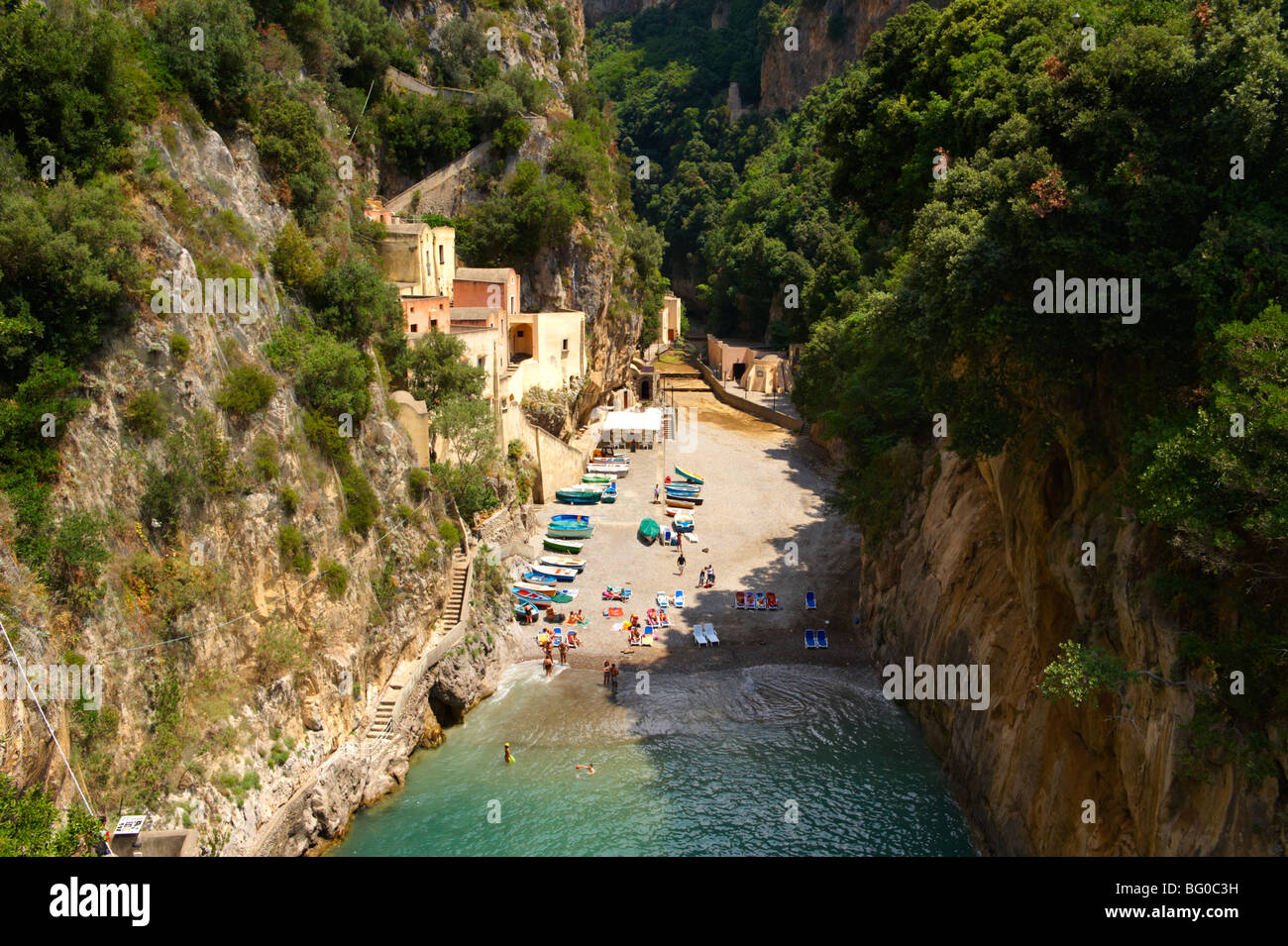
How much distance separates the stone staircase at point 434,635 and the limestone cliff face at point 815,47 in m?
77.1

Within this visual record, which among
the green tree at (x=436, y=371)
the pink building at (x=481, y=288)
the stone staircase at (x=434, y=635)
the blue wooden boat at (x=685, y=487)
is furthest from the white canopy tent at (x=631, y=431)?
the stone staircase at (x=434, y=635)

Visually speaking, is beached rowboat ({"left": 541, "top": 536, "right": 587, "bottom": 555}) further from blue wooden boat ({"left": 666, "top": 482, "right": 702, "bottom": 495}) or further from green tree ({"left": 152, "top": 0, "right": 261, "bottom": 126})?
green tree ({"left": 152, "top": 0, "right": 261, "bottom": 126})

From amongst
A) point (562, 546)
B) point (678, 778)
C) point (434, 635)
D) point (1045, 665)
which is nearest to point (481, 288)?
point (562, 546)

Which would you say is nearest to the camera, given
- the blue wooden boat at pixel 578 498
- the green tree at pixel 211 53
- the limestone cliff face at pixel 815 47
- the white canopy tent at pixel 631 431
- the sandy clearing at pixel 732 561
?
the green tree at pixel 211 53

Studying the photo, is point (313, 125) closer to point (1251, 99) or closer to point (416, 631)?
point (416, 631)

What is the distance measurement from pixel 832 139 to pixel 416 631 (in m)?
21.0

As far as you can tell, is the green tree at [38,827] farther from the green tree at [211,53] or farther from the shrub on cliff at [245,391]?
the green tree at [211,53]

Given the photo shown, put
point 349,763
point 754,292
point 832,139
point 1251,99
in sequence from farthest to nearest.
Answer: point 754,292 < point 832,139 < point 349,763 < point 1251,99

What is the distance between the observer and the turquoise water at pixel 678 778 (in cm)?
2311

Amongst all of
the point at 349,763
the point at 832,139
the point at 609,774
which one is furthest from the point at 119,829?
the point at 832,139

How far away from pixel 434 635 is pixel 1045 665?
740 inches

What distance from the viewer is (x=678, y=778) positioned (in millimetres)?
25984

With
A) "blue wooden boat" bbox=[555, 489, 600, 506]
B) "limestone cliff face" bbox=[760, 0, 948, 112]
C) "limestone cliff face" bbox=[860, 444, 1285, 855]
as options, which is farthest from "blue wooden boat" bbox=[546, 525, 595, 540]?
"limestone cliff face" bbox=[760, 0, 948, 112]
